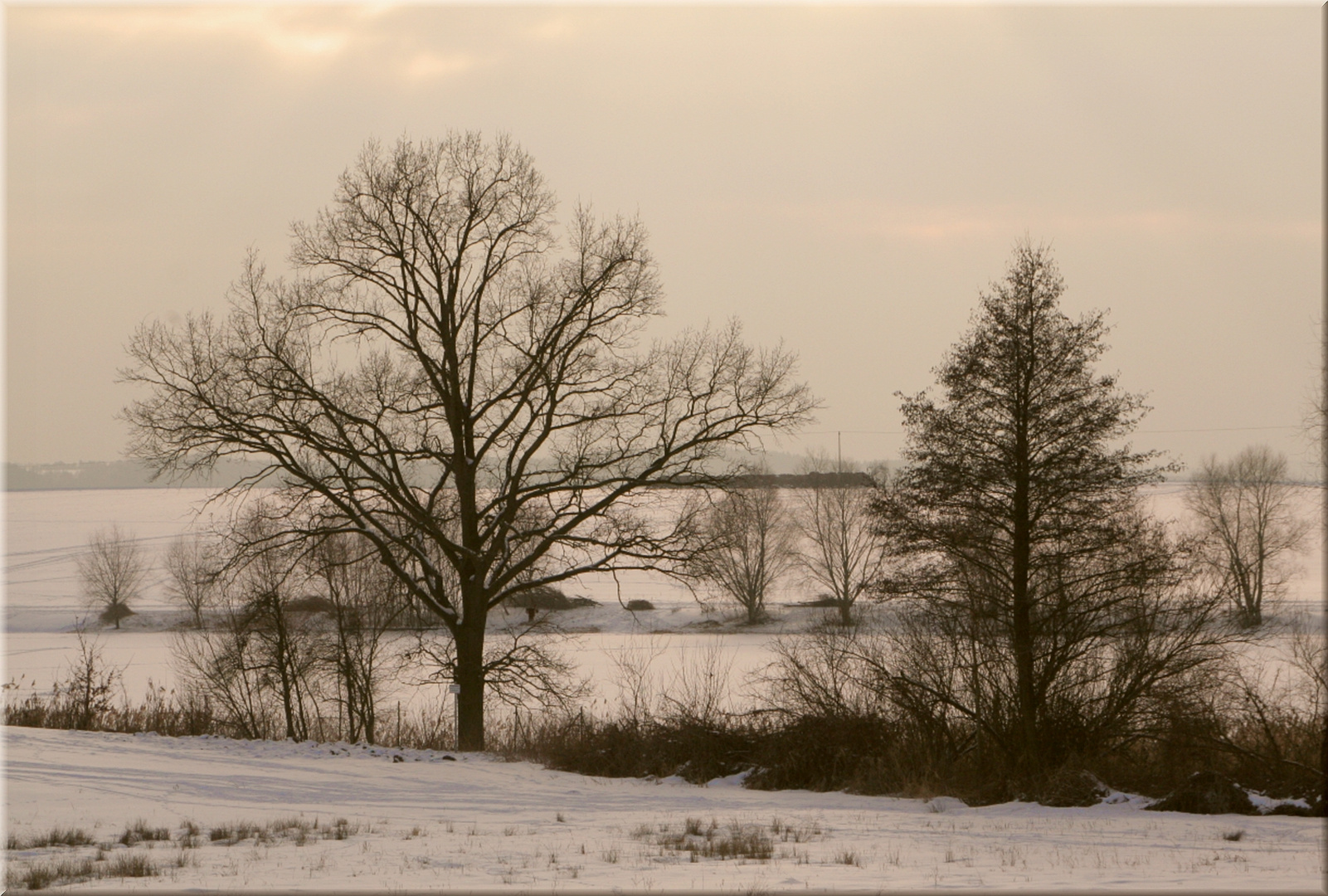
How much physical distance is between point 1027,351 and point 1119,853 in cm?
818

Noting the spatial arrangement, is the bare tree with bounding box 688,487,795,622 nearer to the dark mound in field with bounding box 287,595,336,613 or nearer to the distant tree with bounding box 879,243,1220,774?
the dark mound in field with bounding box 287,595,336,613

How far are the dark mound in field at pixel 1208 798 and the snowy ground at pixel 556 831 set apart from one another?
1.45ft

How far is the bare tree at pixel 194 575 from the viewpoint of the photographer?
1020 inches

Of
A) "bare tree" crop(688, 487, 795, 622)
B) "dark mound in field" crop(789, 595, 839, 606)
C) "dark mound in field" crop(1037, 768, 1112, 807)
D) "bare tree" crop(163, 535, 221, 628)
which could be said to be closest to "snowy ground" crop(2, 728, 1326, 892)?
"dark mound in field" crop(1037, 768, 1112, 807)

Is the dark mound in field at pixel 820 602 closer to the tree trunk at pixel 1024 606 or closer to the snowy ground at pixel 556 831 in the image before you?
the tree trunk at pixel 1024 606

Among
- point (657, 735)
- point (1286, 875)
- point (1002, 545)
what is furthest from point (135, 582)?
point (1286, 875)

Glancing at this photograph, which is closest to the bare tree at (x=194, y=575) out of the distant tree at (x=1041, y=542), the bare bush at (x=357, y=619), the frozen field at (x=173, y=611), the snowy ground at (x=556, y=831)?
the frozen field at (x=173, y=611)

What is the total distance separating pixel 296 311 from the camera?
24766 millimetres

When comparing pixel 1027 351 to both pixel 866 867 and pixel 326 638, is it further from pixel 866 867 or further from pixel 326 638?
pixel 326 638

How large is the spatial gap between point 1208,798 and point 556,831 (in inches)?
342

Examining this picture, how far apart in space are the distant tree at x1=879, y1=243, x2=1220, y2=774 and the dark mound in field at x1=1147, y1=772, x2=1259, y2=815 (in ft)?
5.91

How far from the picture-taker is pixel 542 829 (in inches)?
522

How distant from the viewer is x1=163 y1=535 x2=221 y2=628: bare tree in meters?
25.9

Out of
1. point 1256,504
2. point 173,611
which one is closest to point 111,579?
point 173,611
